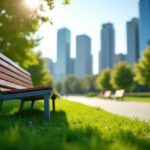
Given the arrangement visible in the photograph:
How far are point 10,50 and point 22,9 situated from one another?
3.34 meters

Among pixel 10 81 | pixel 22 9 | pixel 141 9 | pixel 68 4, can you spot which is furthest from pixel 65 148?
pixel 141 9

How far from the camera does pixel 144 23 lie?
568ft

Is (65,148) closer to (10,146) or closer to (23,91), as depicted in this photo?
(10,146)

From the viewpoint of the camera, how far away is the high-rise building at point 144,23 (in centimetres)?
16814

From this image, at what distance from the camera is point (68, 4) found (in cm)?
1038

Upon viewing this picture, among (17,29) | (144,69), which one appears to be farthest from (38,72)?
(17,29)

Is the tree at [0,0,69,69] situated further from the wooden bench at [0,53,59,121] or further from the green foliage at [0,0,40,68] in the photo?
the wooden bench at [0,53,59,121]

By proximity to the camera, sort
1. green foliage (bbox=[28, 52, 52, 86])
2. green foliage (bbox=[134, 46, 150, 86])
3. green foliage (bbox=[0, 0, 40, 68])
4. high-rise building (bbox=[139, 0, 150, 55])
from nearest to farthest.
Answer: green foliage (bbox=[0, 0, 40, 68]) < green foliage (bbox=[28, 52, 52, 86]) < green foliage (bbox=[134, 46, 150, 86]) < high-rise building (bbox=[139, 0, 150, 55])

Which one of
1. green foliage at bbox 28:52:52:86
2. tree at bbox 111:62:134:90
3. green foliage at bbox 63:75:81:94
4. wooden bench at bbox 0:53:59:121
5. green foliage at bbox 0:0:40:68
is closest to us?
wooden bench at bbox 0:53:59:121

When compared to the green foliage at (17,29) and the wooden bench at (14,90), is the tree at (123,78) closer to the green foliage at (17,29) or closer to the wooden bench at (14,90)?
the green foliage at (17,29)

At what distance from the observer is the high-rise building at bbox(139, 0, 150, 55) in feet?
552

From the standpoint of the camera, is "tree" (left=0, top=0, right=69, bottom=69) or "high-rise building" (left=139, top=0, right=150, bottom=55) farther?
"high-rise building" (left=139, top=0, right=150, bottom=55)

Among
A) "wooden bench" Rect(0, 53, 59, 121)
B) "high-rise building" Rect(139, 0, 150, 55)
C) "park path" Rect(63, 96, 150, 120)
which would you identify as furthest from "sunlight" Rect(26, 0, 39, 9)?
"high-rise building" Rect(139, 0, 150, 55)

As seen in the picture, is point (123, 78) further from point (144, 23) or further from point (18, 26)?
point (144, 23)
